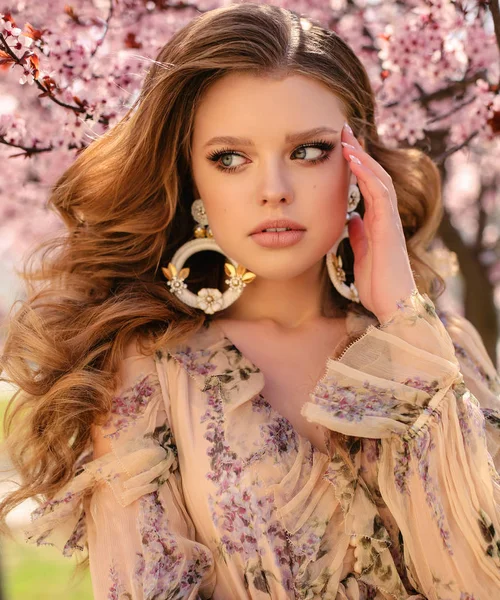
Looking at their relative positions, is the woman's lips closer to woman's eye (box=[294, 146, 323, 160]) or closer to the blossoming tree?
woman's eye (box=[294, 146, 323, 160])

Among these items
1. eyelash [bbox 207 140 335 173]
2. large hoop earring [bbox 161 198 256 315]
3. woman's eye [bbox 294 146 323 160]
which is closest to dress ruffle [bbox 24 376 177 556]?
large hoop earring [bbox 161 198 256 315]

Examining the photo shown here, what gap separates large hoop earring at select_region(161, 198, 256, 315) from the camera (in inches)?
104

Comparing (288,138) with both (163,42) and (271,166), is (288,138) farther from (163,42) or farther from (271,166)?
(163,42)

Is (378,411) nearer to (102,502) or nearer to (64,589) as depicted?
(102,502)

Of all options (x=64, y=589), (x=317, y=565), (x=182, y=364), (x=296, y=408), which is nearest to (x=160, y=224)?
(x=182, y=364)

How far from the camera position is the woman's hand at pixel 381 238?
Answer: 2396 millimetres

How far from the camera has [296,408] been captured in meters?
2.54

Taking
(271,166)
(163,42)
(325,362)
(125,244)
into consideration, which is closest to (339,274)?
(325,362)

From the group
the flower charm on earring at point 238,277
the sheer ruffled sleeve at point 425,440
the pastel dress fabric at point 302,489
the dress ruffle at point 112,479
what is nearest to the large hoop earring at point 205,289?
the flower charm on earring at point 238,277

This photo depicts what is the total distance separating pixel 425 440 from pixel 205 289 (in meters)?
0.84

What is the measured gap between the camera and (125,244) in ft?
8.93

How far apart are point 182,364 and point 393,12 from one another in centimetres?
194

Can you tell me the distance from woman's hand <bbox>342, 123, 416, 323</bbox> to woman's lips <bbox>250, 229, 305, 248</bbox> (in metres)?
0.24

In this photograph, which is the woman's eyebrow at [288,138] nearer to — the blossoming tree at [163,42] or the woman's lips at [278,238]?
the woman's lips at [278,238]
